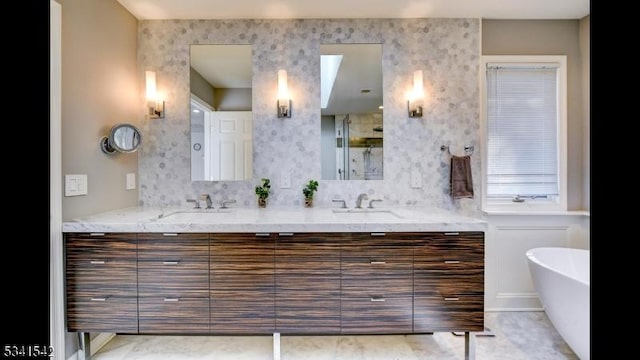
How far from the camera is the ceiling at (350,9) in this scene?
2.47 m

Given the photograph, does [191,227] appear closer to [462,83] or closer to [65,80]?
[65,80]

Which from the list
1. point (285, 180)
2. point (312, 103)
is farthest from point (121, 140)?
point (312, 103)

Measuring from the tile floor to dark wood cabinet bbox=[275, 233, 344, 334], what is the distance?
33cm

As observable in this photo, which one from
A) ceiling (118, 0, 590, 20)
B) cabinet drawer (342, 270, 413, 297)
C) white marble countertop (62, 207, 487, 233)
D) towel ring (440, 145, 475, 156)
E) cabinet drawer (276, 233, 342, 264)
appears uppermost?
ceiling (118, 0, 590, 20)

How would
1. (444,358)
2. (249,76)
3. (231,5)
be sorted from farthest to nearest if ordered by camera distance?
(249,76) < (231,5) < (444,358)

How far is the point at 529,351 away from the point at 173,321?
228 cm

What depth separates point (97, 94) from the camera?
2.23 m

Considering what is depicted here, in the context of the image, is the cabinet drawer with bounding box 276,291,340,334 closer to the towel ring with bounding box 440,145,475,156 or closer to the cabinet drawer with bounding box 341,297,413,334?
the cabinet drawer with bounding box 341,297,413,334

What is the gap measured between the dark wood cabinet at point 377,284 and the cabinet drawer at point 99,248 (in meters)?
1.27

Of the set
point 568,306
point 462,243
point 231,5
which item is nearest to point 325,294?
point 462,243

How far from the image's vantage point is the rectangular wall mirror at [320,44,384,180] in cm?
270

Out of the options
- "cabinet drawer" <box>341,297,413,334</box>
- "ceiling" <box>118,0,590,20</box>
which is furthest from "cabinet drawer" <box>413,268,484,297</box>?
"ceiling" <box>118,0,590,20</box>

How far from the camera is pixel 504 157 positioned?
2828 millimetres

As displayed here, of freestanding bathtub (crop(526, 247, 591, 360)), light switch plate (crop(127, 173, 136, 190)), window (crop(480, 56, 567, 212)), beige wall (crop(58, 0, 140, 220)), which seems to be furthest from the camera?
window (crop(480, 56, 567, 212))
